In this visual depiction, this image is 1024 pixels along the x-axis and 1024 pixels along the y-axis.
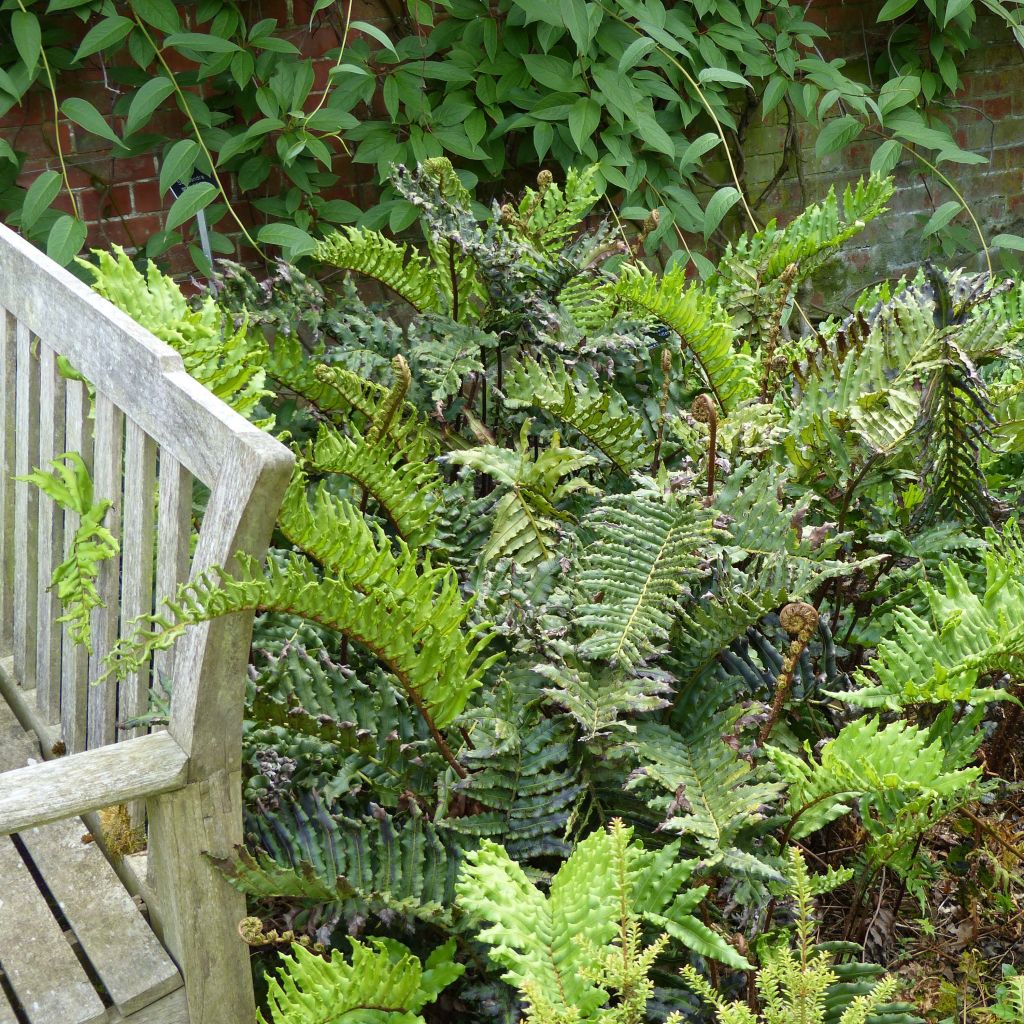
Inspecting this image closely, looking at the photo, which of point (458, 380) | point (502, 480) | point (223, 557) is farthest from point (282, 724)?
point (458, 380)

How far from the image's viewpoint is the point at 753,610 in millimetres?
1504

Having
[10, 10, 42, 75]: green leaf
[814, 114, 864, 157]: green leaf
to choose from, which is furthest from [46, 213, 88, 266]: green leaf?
[814, 114, 864, 157]: green leaf

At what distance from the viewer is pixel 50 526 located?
62.3 inches

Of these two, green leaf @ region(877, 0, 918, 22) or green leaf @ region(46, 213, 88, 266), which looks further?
green leaf @ region(877, 0, 918, 22)

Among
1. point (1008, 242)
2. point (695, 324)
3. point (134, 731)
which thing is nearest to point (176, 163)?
point (695, 324)

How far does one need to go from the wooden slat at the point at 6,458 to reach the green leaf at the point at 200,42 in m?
1.29

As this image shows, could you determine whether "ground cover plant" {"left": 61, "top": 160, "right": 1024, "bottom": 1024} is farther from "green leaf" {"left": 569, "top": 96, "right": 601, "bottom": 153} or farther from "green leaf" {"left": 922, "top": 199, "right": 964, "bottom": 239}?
"green leaf" {"left": 922, "top": 199, "right": 964, "bottom": 239}

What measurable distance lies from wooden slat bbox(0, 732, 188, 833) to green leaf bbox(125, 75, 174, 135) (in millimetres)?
2005

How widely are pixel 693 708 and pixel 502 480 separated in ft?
1.52

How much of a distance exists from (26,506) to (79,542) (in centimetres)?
29

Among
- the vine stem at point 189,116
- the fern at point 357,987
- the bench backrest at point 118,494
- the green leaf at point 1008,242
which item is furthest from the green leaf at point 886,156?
the fern at point 357,987

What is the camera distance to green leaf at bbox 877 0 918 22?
352 centimetres

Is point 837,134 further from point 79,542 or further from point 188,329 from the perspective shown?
point 79,542

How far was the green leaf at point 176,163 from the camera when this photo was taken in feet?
9.30
